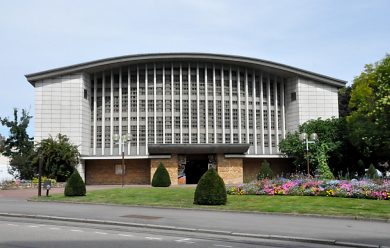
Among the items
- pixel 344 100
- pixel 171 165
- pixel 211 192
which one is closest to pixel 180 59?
pixel 171 165

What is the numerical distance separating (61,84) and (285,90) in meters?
25.6

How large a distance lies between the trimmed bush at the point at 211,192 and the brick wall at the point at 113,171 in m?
28.5

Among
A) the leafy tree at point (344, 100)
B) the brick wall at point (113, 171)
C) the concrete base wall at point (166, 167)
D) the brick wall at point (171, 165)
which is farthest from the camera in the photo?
the leafy tree at point (344, 100)

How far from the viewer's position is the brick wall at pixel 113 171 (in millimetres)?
49781

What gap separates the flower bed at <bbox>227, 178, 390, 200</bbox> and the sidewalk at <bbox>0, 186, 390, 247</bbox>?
6.28 meters

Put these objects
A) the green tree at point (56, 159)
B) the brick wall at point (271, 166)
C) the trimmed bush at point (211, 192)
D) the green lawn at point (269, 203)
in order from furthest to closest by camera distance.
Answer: the brick wall at point (271, 166)
the green tree at point (56, 159)
the trimmed bush at point (211, 192)
the green lawn at point (269, 203)

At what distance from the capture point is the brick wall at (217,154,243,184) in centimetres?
4744

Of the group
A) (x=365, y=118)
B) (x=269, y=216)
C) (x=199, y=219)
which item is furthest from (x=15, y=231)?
(x=365, y=118)

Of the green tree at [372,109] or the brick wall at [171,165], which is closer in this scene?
the green tree at [372,109]

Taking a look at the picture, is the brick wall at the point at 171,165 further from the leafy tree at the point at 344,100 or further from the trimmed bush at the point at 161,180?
the leafy tree at the point at 344,100

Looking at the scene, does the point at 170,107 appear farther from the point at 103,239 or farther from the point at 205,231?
the point at 103,239

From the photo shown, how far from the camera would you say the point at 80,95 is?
48.6m

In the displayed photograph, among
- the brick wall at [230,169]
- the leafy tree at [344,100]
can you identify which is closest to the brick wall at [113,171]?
the brick wall at [230,169]

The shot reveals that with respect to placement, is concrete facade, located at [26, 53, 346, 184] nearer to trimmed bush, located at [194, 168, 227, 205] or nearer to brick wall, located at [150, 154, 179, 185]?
brick wall, located at [150, 154, 179, 185]
